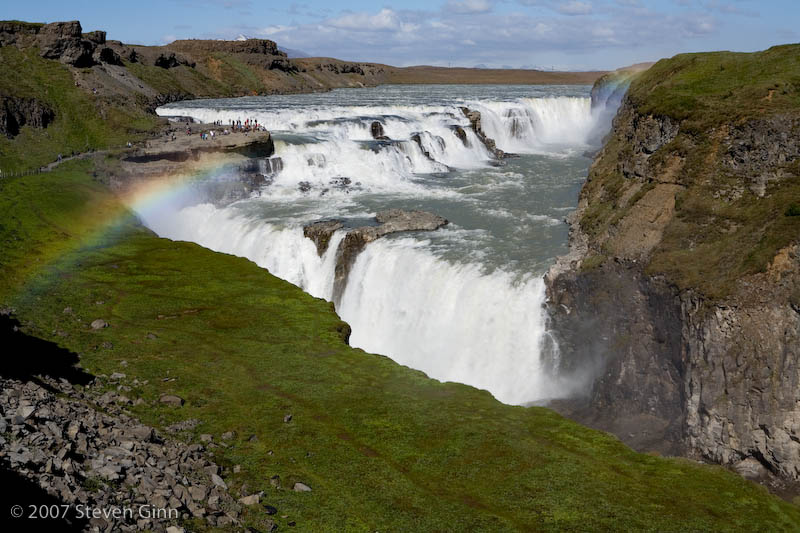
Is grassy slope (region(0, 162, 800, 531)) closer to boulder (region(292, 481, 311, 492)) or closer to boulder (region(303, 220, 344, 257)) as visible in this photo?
boulder (region(292, 481, 311, 492))

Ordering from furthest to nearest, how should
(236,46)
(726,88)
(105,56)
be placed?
1. (236,46)
2. (105,56)
3. (726,88)

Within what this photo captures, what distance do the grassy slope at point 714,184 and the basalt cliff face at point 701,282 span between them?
0.08 meters

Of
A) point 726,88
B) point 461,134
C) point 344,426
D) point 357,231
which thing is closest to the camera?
point 344,426

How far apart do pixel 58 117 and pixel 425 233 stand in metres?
51.4

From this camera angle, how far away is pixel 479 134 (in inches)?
3078

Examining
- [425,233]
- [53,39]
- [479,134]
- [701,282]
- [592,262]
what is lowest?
[425,233]

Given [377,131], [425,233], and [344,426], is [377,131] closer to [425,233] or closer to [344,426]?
[425,233]

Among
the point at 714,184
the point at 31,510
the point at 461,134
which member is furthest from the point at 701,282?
the point at 461,134

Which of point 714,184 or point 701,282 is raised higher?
point 714,184

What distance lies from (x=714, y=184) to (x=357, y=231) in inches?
801

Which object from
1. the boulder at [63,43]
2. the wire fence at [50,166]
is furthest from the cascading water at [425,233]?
the boulder at [63,43]

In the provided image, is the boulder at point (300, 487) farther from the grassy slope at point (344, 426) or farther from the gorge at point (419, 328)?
the grassy slope at point (344, 426)

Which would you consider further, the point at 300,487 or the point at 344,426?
the point at 344,426

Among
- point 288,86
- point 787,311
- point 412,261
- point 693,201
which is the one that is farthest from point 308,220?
point 288,86
